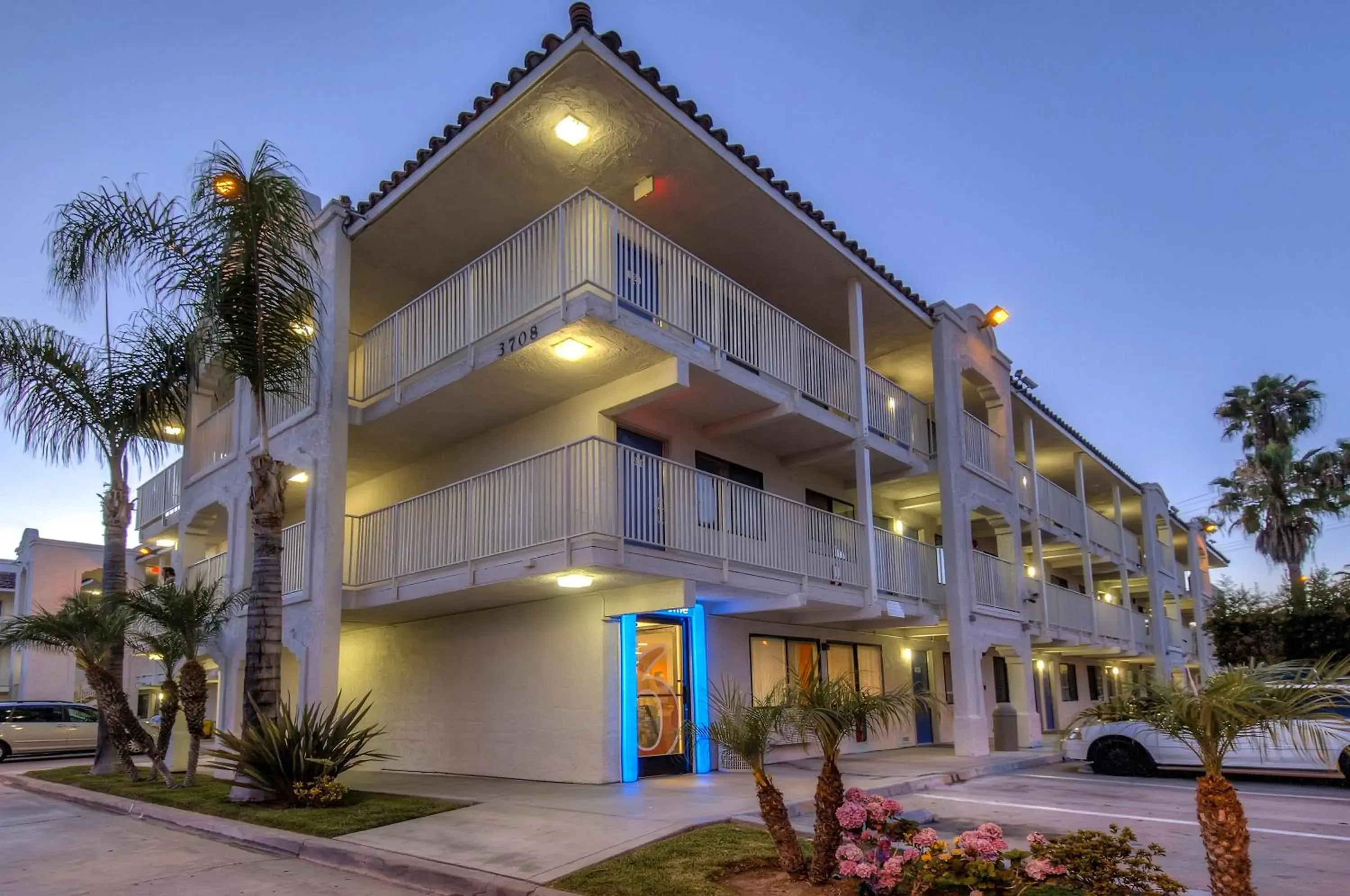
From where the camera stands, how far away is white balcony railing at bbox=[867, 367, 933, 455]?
1761cm

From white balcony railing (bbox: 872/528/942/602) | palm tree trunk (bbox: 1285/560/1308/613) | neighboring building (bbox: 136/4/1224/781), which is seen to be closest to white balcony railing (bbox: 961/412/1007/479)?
neighboring building (bbox: 136/4/1224/781)

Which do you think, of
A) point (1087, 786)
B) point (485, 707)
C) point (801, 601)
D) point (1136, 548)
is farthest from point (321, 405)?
point (1136, 548)

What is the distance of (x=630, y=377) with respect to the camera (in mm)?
13438

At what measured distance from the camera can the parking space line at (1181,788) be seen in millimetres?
12203

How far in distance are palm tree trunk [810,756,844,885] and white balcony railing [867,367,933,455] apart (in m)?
10.8

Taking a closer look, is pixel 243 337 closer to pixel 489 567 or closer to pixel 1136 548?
pixel 489 567

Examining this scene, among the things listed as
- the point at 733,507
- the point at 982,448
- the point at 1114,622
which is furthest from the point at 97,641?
the point at 1114,622

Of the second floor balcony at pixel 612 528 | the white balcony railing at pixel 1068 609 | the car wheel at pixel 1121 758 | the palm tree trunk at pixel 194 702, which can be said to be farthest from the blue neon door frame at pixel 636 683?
the white balcony railing at pixel 1068 609

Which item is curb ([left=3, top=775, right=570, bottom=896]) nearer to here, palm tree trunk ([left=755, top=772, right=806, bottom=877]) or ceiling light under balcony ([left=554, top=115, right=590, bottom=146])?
palm tree trunk ([left=755, top=772, right=806, bottom=877])

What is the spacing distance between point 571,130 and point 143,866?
9.17 m

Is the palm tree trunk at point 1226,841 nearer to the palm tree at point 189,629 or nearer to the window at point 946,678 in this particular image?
the palm tree at point 189,629

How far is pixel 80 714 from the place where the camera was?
25625mm

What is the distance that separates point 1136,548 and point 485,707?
24.6 m

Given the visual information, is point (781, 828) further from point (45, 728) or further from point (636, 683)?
point (45, 728)
